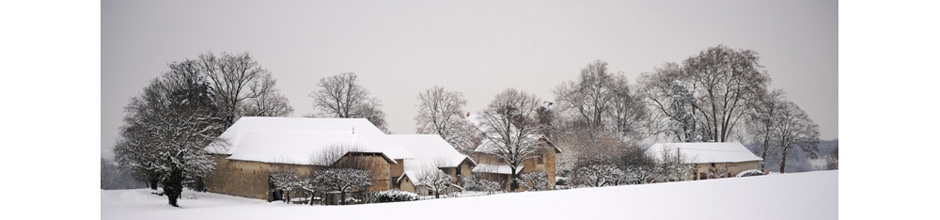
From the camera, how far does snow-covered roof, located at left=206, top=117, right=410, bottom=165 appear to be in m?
29.5

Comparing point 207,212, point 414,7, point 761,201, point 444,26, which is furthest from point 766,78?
point 207,212

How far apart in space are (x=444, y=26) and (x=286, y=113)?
12205 millimetres

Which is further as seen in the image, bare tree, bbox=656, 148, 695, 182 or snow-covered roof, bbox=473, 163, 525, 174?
snow-covered roof, bbox=473, 163, 525, 174

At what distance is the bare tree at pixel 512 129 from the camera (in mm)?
33312

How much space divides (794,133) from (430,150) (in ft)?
69.2

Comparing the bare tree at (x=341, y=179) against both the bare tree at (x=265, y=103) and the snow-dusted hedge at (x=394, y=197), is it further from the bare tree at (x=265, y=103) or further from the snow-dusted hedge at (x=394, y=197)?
the bare tree at (x=265, y=103)

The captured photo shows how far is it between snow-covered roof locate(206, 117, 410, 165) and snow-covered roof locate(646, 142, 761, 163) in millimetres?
14016

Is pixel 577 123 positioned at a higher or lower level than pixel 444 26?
lower

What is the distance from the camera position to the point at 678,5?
2948 centimetres

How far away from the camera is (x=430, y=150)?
35.0m

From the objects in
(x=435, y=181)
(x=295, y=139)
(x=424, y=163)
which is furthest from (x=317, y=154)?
(x=424, y=163)

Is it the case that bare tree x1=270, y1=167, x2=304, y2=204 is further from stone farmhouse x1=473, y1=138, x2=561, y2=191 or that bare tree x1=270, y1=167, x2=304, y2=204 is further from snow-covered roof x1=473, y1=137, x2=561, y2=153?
snow-covered roof x1=473, y1=137, x2=561, y2=153

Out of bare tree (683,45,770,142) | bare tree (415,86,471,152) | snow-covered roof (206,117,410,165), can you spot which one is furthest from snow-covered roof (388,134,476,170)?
bare tree (683,45,770,142)
